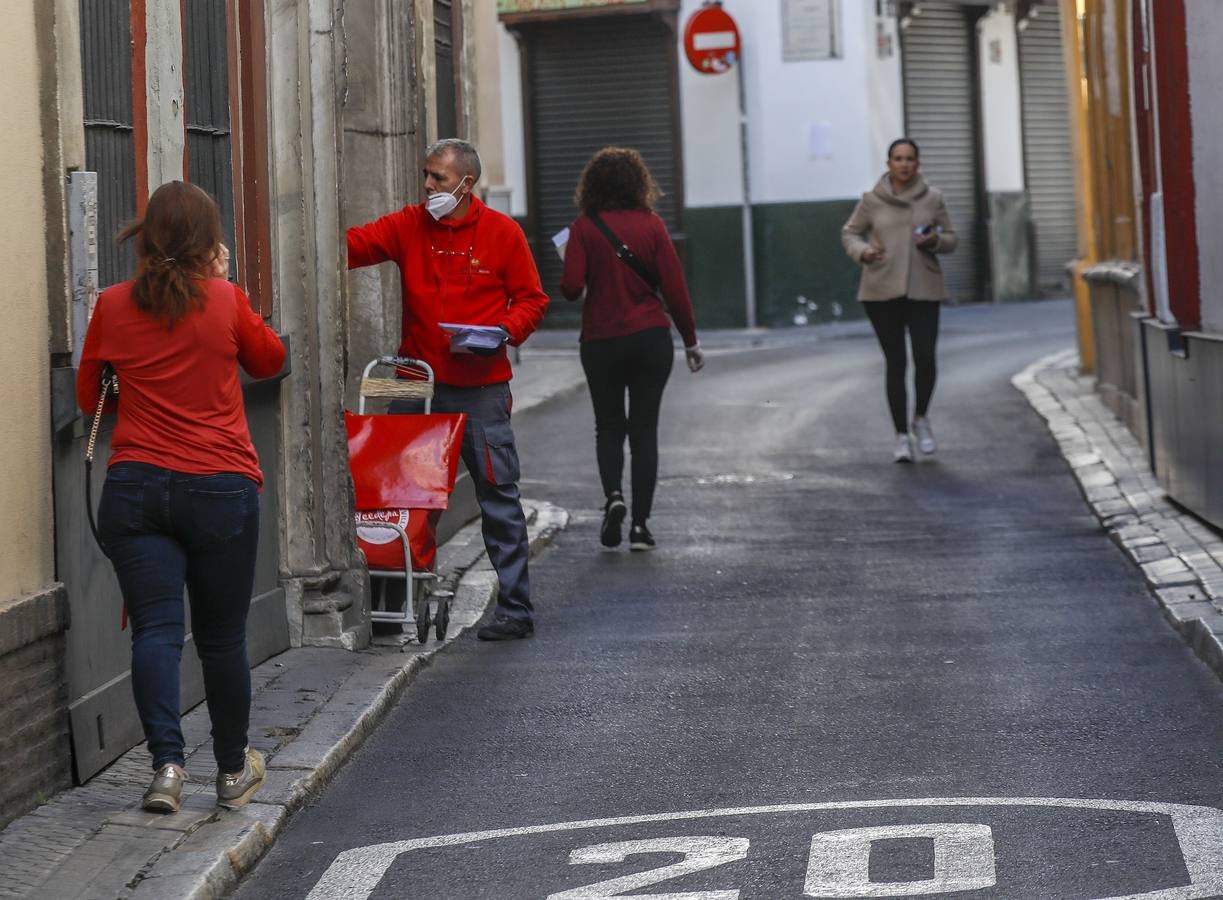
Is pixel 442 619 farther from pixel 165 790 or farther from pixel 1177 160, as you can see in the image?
pixel 1177 160

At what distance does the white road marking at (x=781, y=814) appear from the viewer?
16.8ft

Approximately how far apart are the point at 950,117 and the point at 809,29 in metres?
4.42

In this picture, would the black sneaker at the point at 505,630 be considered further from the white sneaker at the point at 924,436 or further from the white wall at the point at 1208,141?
the white sneaker at the point at 924,436

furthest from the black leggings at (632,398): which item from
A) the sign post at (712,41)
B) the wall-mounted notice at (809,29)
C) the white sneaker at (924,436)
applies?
the wall-mounted notice at (809,29)

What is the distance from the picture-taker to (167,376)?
5.41m

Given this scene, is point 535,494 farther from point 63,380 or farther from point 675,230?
point 675,230

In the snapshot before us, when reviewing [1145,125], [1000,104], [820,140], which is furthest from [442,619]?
[1000,104]

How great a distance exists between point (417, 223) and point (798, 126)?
19.5 metres

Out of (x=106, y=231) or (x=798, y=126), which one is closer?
(x=106, y=231)

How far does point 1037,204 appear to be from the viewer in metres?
32.0

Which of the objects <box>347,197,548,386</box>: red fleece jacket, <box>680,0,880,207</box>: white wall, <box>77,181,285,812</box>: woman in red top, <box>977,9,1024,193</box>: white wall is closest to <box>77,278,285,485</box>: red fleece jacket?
<box>77,181,285,812</box>: woman in red top

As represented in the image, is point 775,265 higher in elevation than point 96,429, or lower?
higher

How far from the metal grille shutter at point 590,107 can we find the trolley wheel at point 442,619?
19.7 metres

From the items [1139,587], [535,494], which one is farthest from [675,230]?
[1139,587]
